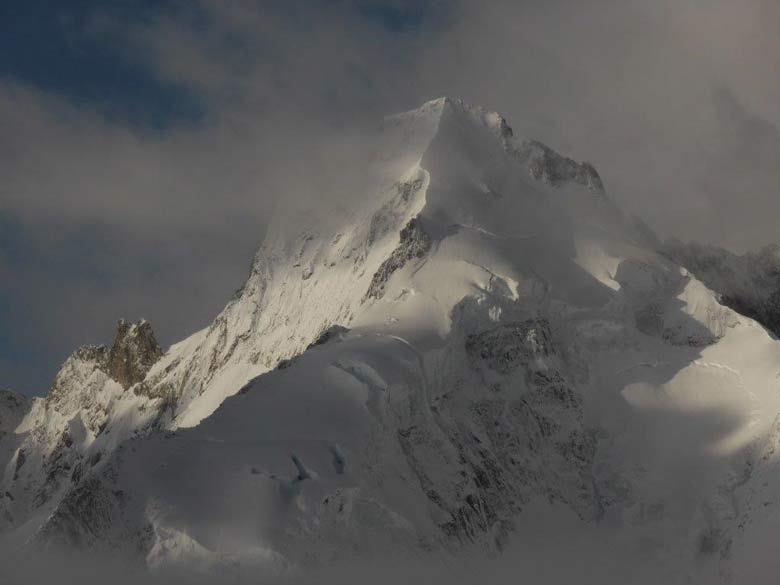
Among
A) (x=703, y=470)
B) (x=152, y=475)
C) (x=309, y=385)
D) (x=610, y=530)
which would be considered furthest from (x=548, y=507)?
(x=152, y=475)

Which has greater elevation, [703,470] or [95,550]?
[703,470]

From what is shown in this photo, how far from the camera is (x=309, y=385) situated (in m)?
183

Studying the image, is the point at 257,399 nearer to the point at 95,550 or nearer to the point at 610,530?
the point at 95,550

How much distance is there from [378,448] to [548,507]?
3093cm

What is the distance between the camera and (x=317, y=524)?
159m

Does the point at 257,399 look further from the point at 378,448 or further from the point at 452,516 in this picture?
the point at 452,516

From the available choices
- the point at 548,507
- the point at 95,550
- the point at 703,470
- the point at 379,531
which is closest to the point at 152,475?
the point at 95,550

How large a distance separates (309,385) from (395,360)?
42.4 ft

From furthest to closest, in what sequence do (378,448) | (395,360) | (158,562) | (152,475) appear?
(395,360) → (378,448) → (152,475) → (158,562)

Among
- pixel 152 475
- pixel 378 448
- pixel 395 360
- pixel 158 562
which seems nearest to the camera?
pixel 158 562

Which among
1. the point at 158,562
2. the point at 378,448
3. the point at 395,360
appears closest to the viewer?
the point at 158,562

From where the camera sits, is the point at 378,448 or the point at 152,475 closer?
the point at 152,475

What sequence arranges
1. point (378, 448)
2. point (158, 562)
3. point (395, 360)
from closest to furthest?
1. point (158, 562)
2. point (378, 448)
3. point (395, 360)

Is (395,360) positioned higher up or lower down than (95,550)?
higher up
